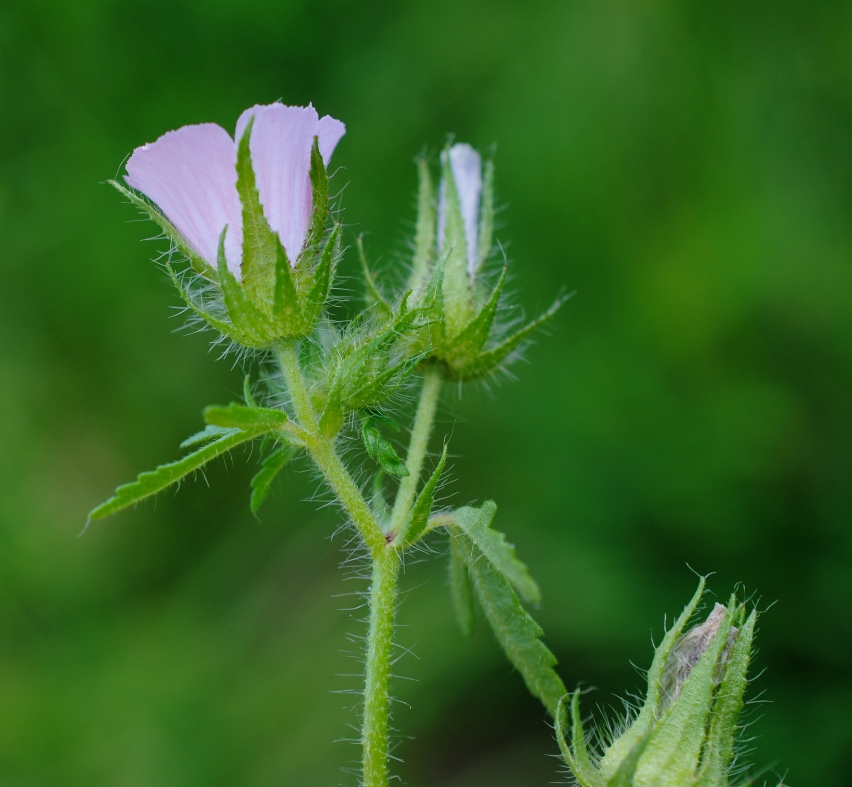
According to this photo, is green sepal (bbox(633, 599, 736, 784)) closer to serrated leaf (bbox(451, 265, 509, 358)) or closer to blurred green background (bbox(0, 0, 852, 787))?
serrated leaf (bbox(451, 265, 509, 358))

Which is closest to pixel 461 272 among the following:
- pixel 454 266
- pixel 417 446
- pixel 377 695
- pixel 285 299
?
pixel 454 266

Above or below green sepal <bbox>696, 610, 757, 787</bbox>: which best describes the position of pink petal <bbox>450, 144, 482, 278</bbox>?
above

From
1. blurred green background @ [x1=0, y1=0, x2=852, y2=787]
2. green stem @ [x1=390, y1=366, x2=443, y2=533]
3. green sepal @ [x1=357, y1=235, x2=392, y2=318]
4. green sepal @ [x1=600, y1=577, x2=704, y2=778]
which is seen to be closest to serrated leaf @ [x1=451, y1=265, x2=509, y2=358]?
green stem @ [x1=390, y1=366, x2=443, y2=533]

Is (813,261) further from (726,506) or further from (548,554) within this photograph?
(548,554)

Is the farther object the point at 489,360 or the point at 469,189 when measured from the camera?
the point at 469,189

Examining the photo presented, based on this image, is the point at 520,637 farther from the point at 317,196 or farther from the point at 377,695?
the point at 317,196

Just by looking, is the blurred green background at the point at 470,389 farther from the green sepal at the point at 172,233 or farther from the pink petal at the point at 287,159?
the pink petal at the point at 287,159
